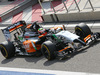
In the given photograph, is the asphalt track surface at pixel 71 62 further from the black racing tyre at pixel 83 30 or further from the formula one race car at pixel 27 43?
the black racing tyre at pixel 83 30

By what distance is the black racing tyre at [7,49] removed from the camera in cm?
1126

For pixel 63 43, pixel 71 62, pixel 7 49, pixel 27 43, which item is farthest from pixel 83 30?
pixel 7 49

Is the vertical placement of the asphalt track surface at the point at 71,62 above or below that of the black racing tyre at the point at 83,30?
below

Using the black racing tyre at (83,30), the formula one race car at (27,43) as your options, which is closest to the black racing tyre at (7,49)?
the formula one race car at (27,43)

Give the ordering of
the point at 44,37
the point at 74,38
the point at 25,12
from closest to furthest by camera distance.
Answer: the point at 74,38
the point at 44,37
the point at 25,12

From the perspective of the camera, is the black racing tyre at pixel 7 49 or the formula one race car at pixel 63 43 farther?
the black racing tyre at pixel 7 49

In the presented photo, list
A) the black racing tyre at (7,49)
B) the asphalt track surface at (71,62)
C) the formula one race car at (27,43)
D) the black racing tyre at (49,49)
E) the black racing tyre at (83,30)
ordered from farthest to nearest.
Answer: the black racing tyre at (7,49) < the black racing tyre at (83,30) < the formula one race car at (27,43) < the black racing tyre at (49,49) < the asphalt track surface at (71,62)

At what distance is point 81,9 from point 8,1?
1179cm

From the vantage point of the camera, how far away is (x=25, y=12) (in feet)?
65.8

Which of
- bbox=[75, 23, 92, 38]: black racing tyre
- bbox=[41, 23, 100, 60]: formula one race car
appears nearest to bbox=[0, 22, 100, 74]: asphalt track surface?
bbox=[41, 23, 100, 60]: formula one race car

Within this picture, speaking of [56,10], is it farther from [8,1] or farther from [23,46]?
[8,1]

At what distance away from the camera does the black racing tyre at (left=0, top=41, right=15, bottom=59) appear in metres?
11.3

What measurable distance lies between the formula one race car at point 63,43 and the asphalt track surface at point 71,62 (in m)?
Result: 0.24

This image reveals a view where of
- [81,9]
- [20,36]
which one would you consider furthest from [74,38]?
[81,9]
